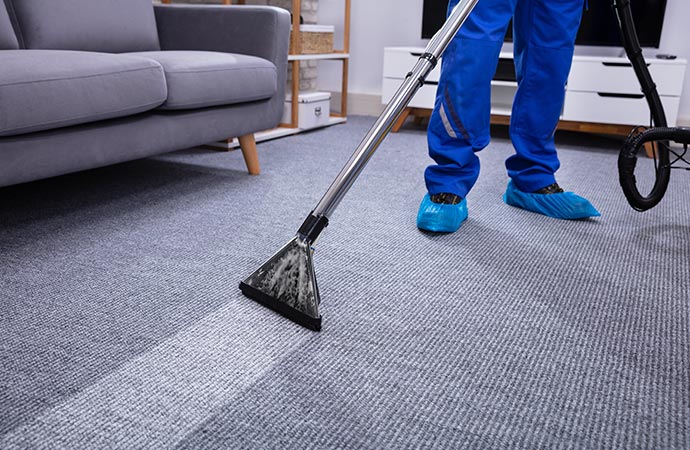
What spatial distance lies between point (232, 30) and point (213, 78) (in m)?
0.37

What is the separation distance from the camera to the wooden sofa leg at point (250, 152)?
74.7 inches

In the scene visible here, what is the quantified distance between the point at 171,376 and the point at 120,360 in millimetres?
88

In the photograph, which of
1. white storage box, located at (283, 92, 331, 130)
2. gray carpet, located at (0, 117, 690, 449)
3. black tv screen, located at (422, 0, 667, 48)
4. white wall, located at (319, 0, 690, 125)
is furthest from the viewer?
white wall, located at (319, 0, 690, 125)

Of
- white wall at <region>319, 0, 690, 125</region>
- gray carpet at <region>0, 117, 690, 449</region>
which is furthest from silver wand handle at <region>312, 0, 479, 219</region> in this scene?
white wall at <region>319, 0, 690, 125</region>

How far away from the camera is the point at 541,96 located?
1551mm

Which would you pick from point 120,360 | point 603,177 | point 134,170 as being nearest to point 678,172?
point 603,177

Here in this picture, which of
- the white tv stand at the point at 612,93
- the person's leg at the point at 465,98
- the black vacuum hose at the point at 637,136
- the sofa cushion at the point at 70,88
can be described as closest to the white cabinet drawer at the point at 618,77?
the white tv stand at the point at 612,93

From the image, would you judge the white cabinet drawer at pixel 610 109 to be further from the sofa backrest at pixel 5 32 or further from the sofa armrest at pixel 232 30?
the sofa backrest at pixel 5 32

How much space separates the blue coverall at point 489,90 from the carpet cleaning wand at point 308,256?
37cm

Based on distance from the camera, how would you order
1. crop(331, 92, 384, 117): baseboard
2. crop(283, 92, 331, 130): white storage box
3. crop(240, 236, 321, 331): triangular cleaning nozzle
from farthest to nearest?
crop(331, 92, 384, 117): baseboard < crop(283, 92, 331, 130): white storage box < crop(240, 236, 321, 331): triangular cleaning nozzle

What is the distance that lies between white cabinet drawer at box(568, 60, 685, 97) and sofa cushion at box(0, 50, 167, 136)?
187 cm

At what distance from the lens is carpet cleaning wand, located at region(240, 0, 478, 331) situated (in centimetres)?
93

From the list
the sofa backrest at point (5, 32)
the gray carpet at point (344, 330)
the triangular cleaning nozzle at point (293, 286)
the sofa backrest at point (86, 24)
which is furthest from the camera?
the sofa backrest at point (86, 24)

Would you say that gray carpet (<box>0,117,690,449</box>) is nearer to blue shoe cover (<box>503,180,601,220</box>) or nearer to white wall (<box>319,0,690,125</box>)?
blue shoe cover (<box>503,180,601,220</box>)
